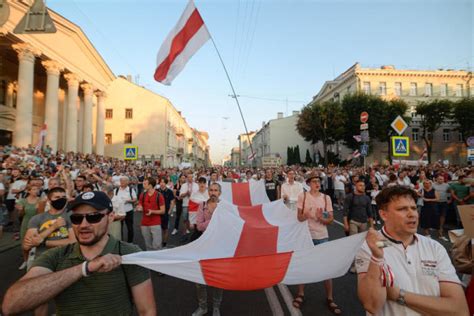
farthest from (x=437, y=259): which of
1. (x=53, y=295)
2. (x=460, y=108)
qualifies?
(x=460, y=108)

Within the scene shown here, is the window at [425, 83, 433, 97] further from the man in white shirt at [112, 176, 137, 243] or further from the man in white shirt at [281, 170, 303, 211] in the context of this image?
the man in white shirt at [112, 176, 137, 243]

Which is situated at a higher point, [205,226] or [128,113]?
[128,113]

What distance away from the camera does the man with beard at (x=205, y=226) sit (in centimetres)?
375

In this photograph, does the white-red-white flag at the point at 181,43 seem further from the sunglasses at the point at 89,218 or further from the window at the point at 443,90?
the window at the point at 443,90

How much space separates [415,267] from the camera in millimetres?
1954

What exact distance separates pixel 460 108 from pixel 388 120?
11.5m

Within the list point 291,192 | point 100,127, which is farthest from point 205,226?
point 100,127

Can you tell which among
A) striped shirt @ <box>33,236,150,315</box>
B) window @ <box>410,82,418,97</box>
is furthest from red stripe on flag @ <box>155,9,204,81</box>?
window @ <box>410,82,418,97</box>

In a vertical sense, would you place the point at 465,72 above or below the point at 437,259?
above

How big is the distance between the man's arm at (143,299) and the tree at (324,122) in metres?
40.0

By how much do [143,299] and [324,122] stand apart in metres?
42.3

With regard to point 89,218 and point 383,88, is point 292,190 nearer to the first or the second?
point 89,218

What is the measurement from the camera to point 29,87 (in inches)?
776

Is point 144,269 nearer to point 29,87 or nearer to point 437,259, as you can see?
point 437,259
